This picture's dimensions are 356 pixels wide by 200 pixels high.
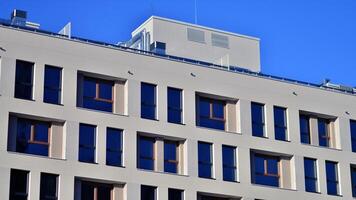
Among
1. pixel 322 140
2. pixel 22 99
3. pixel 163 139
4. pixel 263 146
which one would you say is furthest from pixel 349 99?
pixel 22 99

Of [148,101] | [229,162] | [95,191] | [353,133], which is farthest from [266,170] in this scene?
[95,191]

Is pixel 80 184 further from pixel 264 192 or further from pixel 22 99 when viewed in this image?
pixel 264 192

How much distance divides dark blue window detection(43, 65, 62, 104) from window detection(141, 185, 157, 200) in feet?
21.6

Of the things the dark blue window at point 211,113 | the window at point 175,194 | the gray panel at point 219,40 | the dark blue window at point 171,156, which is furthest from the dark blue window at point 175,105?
the gray panel at point 219,40

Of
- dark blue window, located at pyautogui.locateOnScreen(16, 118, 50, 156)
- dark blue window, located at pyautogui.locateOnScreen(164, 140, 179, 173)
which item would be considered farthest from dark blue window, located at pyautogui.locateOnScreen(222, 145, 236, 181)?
dark blue window, located at pyautogui.locateOnScreen(16, 118, 50, 156)

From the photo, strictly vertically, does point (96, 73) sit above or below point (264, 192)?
above

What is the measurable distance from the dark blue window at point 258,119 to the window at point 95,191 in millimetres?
10282

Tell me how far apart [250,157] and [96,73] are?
1076 cm

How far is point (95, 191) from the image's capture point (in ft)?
166

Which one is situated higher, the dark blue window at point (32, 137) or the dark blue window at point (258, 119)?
the dark blue window at point (258, 119)

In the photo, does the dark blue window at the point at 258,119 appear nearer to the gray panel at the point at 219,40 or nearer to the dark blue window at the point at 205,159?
the dark blue window at the point at 205,159

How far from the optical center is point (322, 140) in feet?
194

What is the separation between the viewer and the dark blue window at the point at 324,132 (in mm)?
59166

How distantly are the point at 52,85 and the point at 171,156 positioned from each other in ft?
26.3
